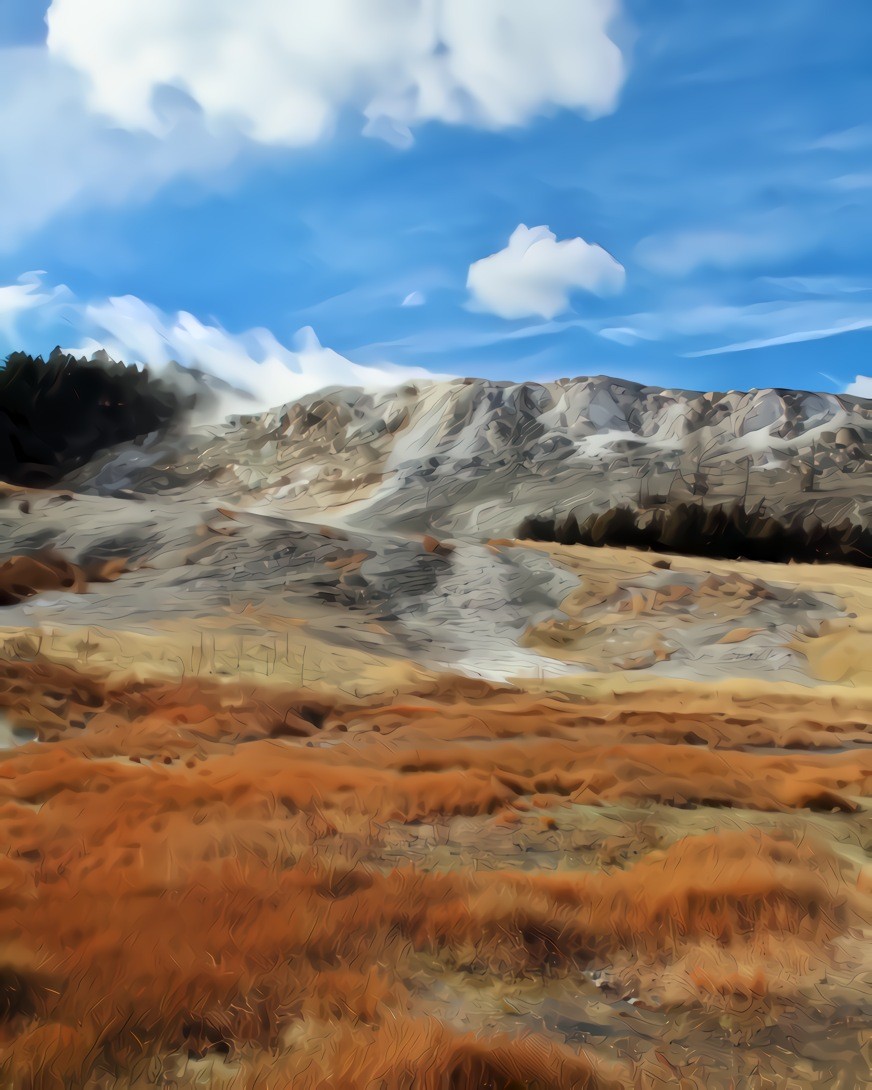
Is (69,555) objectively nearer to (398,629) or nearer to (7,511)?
(7,511)

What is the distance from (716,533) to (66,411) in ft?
109

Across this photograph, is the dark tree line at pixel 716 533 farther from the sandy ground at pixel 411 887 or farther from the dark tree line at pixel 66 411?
the dark tree line at pixel 66 411

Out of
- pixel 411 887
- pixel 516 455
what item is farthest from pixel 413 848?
pixel 516 455

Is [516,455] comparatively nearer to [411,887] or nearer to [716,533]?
[716,533]

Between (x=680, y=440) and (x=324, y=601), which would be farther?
(x=680, y=440)

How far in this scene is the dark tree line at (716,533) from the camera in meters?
31.8

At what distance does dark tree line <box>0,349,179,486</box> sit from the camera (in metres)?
43.8

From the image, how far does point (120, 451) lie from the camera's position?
44.8m

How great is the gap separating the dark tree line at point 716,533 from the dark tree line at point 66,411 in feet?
80.2

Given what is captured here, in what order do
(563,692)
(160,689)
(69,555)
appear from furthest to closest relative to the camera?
(69,555)
(563,692)
(160,689)

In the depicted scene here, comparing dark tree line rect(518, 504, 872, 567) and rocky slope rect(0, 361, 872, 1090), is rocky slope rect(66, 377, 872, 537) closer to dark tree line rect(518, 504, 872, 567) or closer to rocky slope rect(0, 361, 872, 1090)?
dark tree line rect(518, 504, 872, 567)

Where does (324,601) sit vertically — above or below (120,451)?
below

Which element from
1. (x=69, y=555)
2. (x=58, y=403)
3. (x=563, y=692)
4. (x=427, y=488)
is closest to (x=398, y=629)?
(x=563, y=692)

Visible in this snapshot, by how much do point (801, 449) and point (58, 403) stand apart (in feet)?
119
